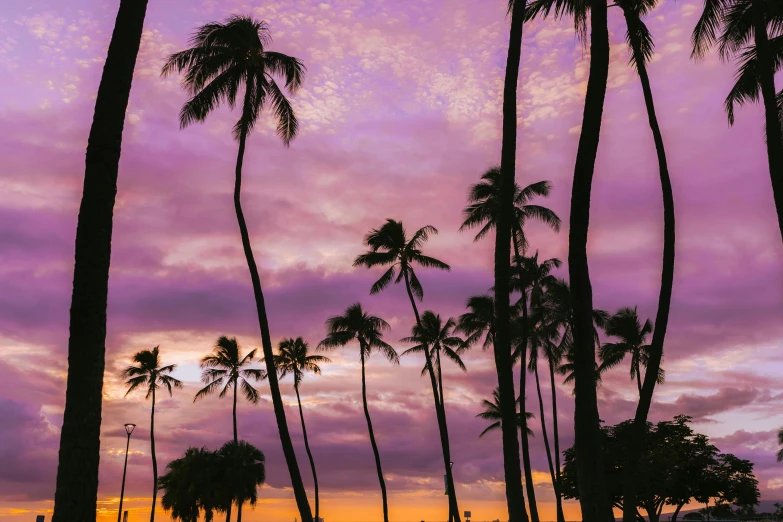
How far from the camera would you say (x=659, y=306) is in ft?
61.3

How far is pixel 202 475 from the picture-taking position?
54094mm

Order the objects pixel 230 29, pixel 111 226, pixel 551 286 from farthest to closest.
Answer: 1. pixel 551 286
2. pixel 230 29
3. pixel 111 226

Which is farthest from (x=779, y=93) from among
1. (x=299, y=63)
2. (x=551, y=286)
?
(x=551, y=286)

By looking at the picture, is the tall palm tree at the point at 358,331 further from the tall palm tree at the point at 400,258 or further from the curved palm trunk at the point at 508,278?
the curved palm trunk at the point at 508,278

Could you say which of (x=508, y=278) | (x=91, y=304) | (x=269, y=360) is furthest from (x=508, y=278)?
(x=269, y=360)

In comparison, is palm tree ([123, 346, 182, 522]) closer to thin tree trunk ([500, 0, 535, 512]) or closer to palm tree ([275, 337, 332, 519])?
palm tree ([275, 337, 332, 519])

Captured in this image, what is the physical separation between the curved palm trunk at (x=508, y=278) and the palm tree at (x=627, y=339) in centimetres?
3828

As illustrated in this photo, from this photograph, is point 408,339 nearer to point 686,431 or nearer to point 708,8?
point 686,431

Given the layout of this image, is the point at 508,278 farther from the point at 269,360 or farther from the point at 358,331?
the point at 358,331

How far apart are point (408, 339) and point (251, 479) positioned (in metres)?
16.1

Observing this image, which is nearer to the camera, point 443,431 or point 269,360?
point 269,360

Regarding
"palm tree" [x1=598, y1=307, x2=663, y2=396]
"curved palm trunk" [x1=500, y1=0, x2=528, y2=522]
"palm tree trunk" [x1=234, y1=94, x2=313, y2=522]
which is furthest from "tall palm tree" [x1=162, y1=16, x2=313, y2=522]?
"palm tree" [x1=598, y1=307, x2=663, y2=396]

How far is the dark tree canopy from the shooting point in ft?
165

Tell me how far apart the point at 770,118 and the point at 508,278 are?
7181 millimetres
